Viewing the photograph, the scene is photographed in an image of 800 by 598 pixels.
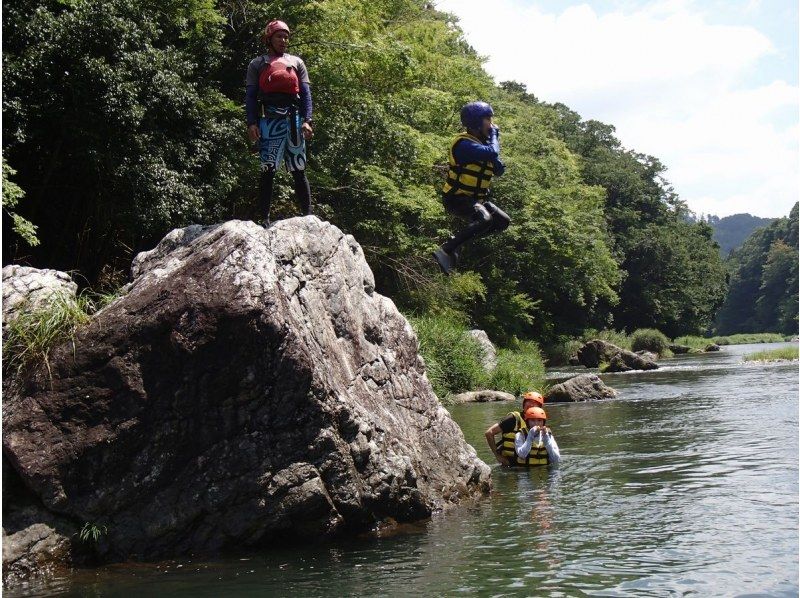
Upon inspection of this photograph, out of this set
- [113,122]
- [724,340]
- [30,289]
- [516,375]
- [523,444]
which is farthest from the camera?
[724,340]

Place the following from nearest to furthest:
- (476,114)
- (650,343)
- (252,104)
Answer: (476,114), (252,104), (650,343)

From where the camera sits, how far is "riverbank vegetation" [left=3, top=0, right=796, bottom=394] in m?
17.8

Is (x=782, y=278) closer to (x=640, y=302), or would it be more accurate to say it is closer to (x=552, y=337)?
(x=640, y=302)

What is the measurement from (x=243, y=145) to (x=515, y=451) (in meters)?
Result: 11.5

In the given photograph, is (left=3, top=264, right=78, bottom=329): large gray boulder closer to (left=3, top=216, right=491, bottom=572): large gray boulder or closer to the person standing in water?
(left=3, top=216, right=491, bottom=572): large gray boulder

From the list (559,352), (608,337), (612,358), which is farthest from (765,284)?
(612,358)

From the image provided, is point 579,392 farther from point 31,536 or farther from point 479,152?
point 31,536

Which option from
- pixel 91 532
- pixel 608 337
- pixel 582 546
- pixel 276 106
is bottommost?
pixel 582 546

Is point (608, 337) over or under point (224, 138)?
under

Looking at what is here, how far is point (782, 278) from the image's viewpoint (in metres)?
116

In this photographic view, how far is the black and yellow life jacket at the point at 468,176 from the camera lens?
953 centimetres

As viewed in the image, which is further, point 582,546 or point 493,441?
point 493,441

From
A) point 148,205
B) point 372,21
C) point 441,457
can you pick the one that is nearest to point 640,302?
point 372,21

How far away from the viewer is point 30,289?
32.2ft
